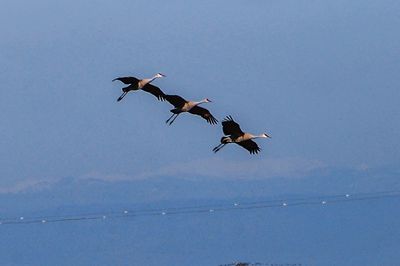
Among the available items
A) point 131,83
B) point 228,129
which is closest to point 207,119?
point 228,129

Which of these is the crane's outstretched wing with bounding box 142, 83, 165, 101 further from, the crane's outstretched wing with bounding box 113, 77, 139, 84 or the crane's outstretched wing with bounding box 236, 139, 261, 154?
the crane's outstretched wing with bounding box 236, 139, 261, 154

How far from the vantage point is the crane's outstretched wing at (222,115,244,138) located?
60.1 metres

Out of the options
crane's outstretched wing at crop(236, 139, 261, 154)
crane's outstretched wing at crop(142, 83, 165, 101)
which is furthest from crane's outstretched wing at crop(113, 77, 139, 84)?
crane's outstretched wing at crop(236, 139, 261, 154)

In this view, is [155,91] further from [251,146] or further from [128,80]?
[251,146]

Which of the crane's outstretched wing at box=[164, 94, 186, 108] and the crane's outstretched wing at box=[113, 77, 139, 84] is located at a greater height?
the crane's outstretched wing at box=[113, 77, 139, 84]

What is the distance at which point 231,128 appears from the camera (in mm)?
60438

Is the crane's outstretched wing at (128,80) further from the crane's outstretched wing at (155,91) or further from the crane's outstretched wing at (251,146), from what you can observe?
the crane's outstretched wing at (251,146)

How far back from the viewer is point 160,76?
55.2 meters

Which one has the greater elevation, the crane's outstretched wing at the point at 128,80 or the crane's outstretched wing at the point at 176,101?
the crane's outstretched wing at the point at 128,80

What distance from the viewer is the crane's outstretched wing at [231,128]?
60088 millimetres

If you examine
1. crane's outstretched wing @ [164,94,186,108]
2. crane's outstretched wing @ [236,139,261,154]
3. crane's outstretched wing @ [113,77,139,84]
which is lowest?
crane's outstretched wing @ [236,139,261,154]

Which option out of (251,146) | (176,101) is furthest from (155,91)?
(251,146)

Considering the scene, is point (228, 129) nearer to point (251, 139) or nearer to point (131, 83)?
point (251, 139)

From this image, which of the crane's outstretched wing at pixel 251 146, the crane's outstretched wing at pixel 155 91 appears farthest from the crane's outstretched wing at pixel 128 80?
the crane's outstretched wing at pixel 251 146
